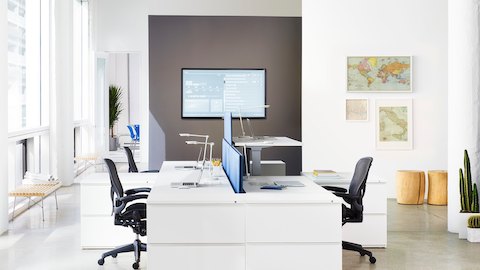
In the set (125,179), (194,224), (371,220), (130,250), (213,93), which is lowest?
(130,250)

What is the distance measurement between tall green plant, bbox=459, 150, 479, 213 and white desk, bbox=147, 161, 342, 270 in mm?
2903

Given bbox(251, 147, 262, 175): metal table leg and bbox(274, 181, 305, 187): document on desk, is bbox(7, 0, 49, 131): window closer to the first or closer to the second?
bbox(251, 147, 262, 175): metal table leg

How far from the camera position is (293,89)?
456 inches

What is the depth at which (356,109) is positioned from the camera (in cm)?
1004

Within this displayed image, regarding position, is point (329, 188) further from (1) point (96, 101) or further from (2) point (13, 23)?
(1) point (96, 101)

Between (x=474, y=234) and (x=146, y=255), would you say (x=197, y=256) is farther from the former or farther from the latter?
(x=474, y=234)

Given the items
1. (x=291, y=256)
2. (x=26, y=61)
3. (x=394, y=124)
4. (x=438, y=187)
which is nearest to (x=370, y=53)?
(x=394, y=124)

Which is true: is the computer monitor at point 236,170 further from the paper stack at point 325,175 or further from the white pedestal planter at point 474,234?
the white pedestal planter at point 474,234

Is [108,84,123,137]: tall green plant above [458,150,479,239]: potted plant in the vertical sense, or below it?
above

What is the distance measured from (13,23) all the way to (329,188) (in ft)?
16.7

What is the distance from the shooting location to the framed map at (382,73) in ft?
32.7

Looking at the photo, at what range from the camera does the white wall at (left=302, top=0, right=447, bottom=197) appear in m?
10.0

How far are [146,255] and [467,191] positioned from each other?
3.38 metres

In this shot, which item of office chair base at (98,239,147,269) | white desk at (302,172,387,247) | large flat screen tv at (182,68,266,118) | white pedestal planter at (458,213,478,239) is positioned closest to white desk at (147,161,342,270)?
office chair base at (98,239,147,269)
